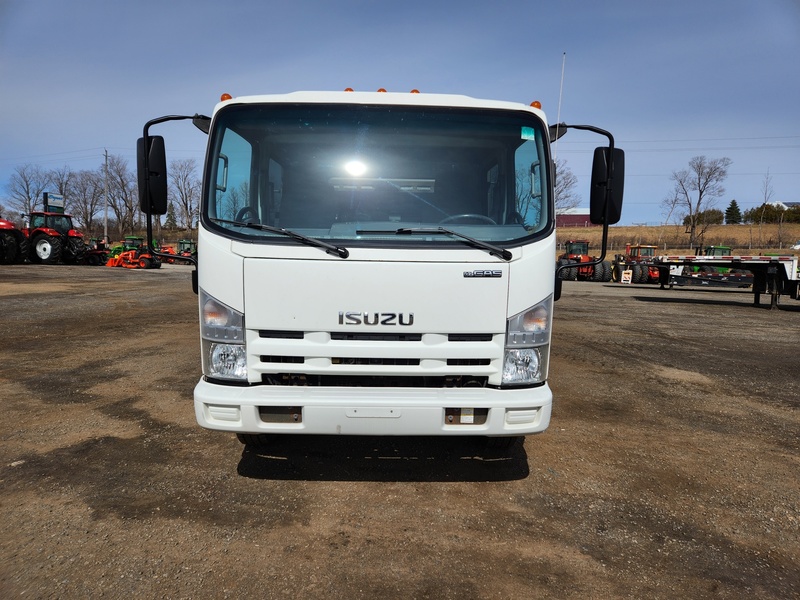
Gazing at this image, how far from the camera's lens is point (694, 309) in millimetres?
14523

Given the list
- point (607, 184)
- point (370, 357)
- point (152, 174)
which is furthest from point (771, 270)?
point (152, 174)

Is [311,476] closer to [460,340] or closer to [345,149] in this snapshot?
[460,340]

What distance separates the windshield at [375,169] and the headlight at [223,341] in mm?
540

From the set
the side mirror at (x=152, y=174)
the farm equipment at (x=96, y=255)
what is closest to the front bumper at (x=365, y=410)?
the side mirror at (x=152, y=174)

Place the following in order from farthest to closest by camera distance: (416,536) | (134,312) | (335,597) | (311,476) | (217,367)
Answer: (134,312)
(311,476)
(217,367)
(416,536)
(335,597)

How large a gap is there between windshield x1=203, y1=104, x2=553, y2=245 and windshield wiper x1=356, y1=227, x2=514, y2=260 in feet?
0.33

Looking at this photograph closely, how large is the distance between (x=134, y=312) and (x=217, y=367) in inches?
372

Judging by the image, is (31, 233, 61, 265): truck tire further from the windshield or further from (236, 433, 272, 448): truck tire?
the windshield

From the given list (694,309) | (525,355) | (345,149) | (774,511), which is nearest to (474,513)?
(525,355)

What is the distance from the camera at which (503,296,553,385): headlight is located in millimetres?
2984

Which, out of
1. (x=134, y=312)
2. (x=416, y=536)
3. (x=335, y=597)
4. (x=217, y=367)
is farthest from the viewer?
(x=134, y=312)

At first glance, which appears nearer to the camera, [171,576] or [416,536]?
[171,576]

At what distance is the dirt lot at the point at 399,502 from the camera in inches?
96.6

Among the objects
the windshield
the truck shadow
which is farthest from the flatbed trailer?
the windshield
